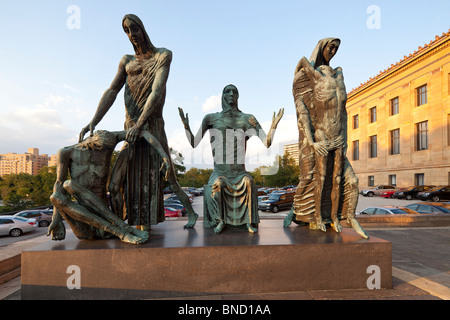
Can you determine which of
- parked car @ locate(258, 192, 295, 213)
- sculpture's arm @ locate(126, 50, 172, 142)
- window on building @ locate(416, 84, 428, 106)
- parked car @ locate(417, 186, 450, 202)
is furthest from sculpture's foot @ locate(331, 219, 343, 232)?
window on building @ locate(416, 84, 428, 106)

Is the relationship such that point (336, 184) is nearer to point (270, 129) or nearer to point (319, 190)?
point (319, 190)

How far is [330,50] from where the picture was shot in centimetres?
484

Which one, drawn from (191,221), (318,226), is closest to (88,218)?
(191,221)

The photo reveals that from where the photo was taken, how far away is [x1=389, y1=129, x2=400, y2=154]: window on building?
34969mm

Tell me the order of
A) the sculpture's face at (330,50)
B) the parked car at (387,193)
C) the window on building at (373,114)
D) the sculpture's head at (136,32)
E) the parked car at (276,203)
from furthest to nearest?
the window on building at (373,114)
the parked car at (387,193)
the parked car at (276,203)
the sculpture's face at (330,50)
the sculpture's head at (136,32)

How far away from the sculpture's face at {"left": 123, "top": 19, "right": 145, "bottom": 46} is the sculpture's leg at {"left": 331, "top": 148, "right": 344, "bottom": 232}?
400 centimetres

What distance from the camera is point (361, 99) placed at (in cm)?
4153

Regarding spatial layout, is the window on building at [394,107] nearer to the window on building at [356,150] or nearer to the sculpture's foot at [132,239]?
the window on building at [356,150]

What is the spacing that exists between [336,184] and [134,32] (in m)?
4.45

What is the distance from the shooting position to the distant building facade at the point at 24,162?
4178 inches

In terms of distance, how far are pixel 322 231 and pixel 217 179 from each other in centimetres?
210

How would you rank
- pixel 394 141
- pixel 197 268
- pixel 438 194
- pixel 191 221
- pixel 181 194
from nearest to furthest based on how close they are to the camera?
pixel 197 268
pixel 181 194
pixel 191 221
pixel 438 194
pixel 394 141

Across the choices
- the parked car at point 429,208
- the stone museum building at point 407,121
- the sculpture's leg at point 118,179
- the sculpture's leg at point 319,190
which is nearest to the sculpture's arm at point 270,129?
the sculpture's leg at point 319,190
